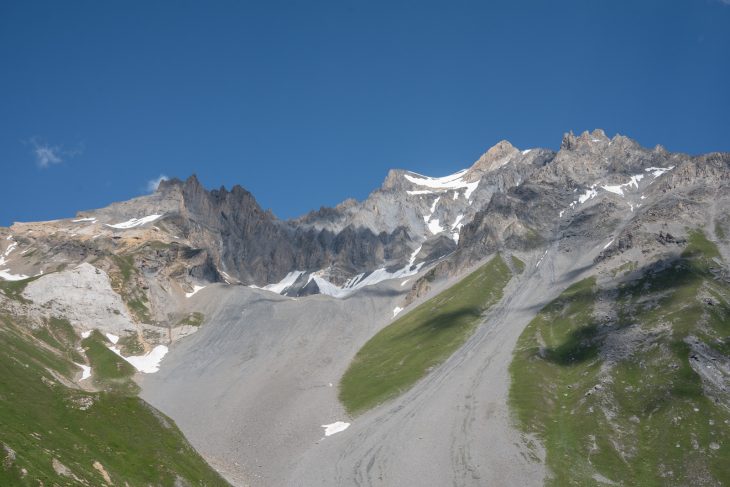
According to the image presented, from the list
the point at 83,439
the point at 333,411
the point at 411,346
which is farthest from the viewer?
the point at 411,346

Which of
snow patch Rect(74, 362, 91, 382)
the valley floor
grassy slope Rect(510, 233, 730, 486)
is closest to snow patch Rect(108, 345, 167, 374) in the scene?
the valley floor

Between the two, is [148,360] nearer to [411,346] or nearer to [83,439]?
[411,346]

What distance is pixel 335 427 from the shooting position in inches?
4363

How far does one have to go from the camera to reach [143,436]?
6825 cm

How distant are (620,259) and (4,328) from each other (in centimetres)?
15445

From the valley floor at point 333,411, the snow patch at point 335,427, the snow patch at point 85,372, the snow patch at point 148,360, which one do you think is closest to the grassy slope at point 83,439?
the valley floor at point 333,411

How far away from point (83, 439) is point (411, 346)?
104916 mm

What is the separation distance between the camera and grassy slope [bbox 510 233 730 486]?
82.1 m

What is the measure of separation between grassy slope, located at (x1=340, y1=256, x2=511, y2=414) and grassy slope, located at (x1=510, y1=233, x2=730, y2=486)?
20375 mm

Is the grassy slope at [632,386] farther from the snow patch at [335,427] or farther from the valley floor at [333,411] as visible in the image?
the snow patch at [335,427]

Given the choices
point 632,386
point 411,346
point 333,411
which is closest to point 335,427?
point 333,411

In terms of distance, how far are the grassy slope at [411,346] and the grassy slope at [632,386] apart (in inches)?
802

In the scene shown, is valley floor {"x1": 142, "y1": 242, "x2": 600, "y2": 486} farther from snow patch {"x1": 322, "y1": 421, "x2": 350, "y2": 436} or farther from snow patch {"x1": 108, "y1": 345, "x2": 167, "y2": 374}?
snow patch {"x1": 108, "y1": 345, "x2": 167, "y2": 374}

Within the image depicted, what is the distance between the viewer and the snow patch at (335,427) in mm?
108375
